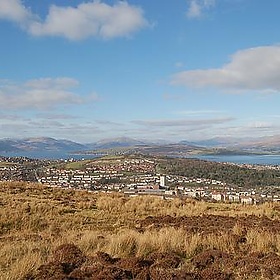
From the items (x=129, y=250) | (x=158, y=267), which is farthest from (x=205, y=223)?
(x=158, y=267)

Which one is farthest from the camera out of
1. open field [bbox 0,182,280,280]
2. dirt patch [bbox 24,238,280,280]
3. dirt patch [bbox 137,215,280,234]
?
dirt patch [bbox 137,215,280,234]

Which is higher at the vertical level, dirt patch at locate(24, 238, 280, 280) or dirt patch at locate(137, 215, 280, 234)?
dirt patch at locate(24, 238, 280, 280)

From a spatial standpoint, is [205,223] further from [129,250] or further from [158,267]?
[158,267]

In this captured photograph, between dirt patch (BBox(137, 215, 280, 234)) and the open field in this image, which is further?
dirt patch (BBox(137, 215, 280, 234))

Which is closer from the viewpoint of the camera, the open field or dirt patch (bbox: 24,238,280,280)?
dirt patch (bbox: 24,238,280,280)

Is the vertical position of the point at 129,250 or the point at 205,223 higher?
the point at 129,250

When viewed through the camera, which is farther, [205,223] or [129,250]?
[205,223]

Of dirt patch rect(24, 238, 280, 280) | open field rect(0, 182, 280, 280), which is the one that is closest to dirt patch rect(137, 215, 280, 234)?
open field rect(0, 182, 280, 280)

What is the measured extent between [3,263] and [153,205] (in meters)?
14.5

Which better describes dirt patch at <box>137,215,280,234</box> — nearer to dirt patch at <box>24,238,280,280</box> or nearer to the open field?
the open field

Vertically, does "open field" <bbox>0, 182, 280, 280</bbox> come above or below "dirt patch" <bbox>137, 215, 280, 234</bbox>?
above

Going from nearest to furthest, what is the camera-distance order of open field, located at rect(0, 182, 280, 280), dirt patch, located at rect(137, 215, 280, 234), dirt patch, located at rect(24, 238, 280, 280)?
dirt patch, located at rect(24, 238, 280, 280) → open field, located at rect(0, 182, 280, 280) → dirt patch, located at rect(137, 215, 280, 234)

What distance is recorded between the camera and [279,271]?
759 cm

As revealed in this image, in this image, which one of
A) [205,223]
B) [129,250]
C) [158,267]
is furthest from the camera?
[205,223]
